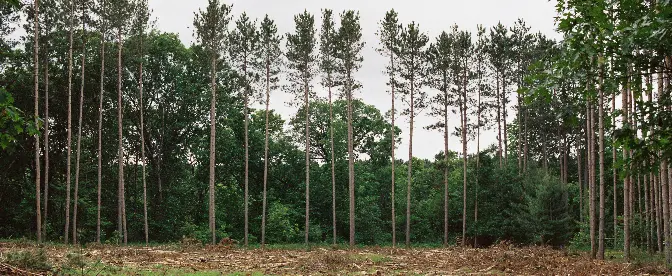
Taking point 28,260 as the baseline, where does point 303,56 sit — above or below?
above

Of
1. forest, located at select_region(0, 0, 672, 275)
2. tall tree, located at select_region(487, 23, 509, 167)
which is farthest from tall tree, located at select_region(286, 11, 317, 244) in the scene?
tall tree, located at select_region(487, 23, 509, 167)

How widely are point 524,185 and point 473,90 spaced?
757 cm

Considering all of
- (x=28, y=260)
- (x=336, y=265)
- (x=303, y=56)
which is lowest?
→ (x=336, y=265)

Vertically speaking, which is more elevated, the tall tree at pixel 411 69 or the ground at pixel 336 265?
the tall tree at pixel 411 69

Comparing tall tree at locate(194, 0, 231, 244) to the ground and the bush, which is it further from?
the bush

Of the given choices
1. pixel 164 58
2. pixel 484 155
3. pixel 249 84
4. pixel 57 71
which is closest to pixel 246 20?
pixel 249 84

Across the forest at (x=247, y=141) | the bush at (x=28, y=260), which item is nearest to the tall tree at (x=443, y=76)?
the forest at (x=247, y=141)

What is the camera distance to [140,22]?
31.7m

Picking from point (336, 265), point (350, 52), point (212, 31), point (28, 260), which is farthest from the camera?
point (350, 52)

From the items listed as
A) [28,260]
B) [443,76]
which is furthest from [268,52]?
[28,260]

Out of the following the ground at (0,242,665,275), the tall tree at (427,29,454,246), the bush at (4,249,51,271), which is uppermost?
the tall tree at (427,29,454,246)

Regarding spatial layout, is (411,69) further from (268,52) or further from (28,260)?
(28,260)

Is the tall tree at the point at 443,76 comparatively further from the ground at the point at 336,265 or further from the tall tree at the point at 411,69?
the ground at the point at 336,265

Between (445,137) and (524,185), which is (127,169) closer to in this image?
(445,137)
